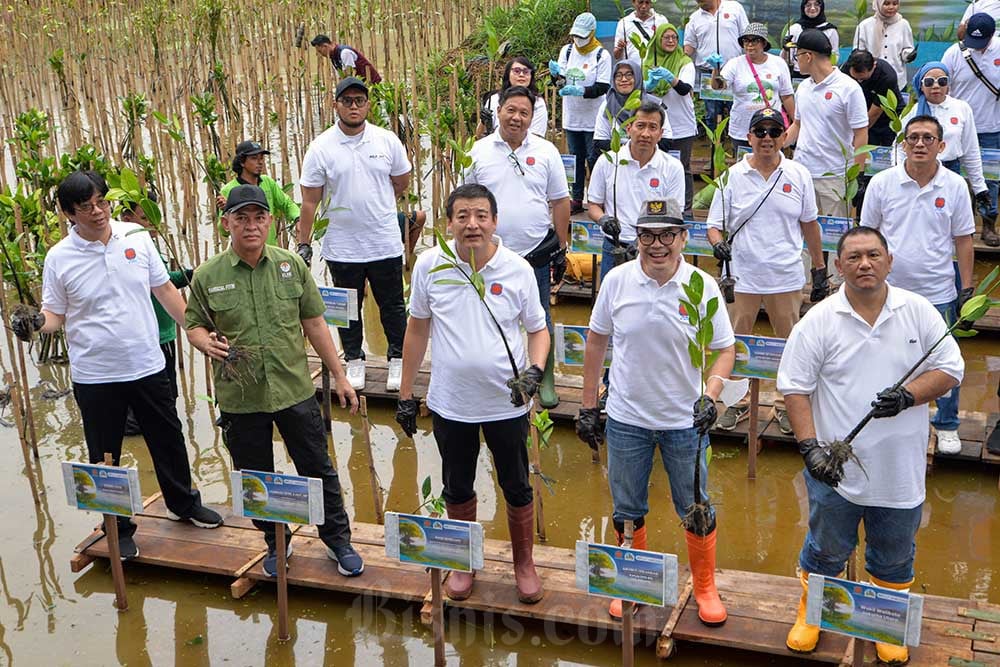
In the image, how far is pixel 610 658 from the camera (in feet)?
13.8

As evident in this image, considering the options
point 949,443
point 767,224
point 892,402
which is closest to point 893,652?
point 892,402

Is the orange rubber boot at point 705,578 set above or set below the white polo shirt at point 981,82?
below

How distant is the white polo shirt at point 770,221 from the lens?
538 cm

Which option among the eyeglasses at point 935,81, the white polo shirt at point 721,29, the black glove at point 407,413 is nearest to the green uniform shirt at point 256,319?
the black glove at point 407,413

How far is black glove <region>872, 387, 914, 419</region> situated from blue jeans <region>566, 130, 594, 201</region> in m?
5.27

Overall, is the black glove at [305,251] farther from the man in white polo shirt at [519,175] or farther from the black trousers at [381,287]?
the man in white polo shirt at [519,175]

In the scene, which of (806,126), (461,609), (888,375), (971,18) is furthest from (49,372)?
(971,18)

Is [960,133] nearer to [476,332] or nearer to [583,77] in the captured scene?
[583,77]

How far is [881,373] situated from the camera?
3621 millimetres

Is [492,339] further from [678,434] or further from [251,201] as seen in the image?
[251,201]

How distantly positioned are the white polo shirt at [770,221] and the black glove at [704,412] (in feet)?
5.85

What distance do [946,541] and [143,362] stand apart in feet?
11.5

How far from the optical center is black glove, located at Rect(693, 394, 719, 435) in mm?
3799

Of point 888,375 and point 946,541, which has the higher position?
point 888,375
